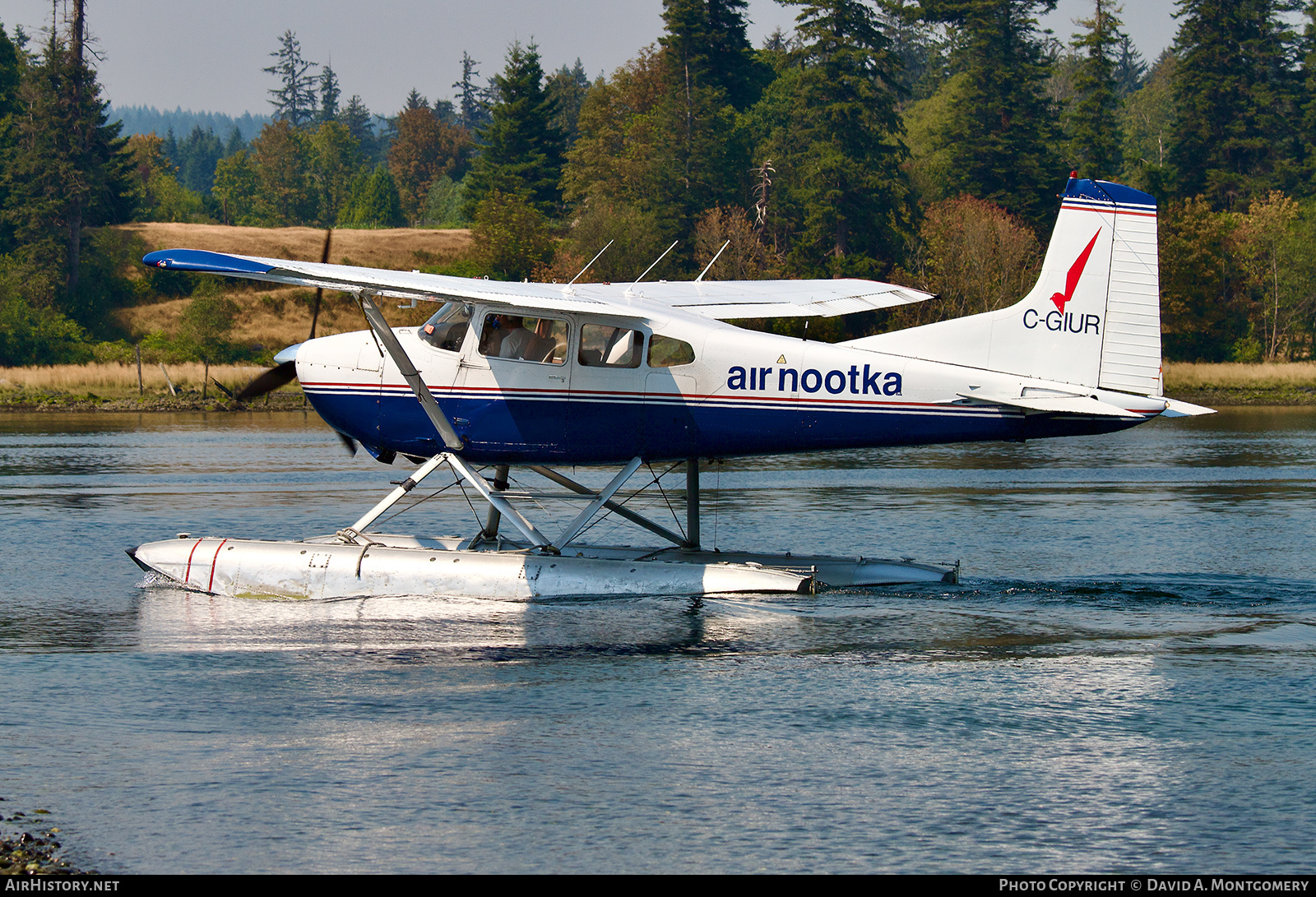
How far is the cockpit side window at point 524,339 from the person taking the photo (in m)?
12.4

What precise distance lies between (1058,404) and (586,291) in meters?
4.78

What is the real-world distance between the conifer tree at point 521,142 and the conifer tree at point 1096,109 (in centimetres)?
3364

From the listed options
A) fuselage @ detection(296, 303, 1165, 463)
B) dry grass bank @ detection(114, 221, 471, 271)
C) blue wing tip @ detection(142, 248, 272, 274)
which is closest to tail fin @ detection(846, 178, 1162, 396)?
fuselage @ detection(296, 303, 1165, 463)

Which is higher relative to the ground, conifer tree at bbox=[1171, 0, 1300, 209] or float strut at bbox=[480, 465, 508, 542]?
conifer tree at bbox=[1171, 0, 1300, 209]

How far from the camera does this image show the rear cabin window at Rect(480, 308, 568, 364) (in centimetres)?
1241

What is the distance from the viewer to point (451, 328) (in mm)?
12656

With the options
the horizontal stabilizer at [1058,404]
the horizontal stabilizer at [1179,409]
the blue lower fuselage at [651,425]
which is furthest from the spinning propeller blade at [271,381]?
the horizontal stabilizer at [1179,409]

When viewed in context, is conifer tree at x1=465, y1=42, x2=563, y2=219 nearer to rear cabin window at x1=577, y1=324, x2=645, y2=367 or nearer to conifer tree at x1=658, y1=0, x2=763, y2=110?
conifer tree at x1=658, y1=0, x2=763, y2=110

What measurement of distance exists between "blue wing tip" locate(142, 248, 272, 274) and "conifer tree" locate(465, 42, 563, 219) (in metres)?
81.1

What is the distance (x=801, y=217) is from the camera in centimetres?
7688

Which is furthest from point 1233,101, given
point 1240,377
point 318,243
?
point 318,243

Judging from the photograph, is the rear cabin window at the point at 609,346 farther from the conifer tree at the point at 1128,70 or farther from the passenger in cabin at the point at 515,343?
the conifer tree at the point at 1128,70

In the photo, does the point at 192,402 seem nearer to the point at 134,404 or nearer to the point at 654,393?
the point at 134,404

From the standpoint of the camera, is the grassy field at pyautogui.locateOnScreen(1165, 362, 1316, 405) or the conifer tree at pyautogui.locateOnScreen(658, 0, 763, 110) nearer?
the grassy field at pyautogui.locateOnScreen(1165, 362, 1316, 405)
